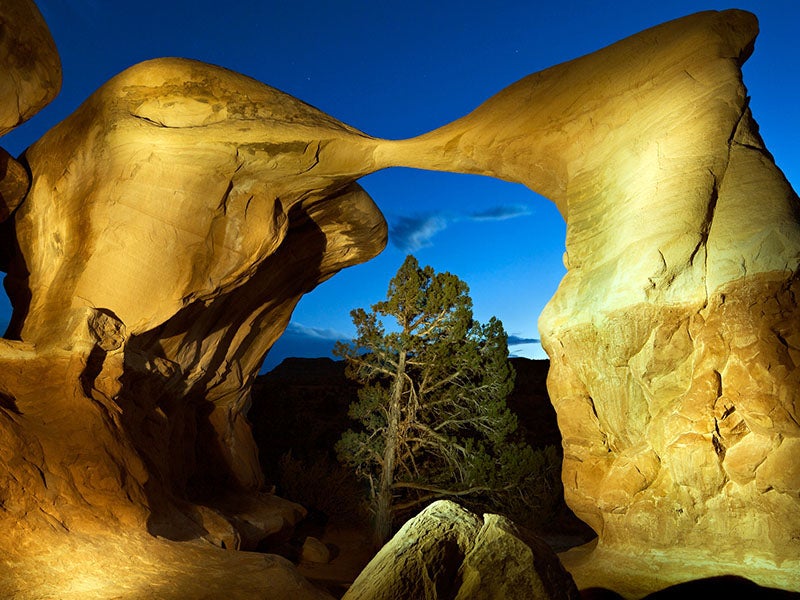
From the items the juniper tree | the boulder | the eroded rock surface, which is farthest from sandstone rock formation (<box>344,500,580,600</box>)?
the juniper tree

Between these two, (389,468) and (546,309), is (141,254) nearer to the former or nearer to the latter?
(546,309)

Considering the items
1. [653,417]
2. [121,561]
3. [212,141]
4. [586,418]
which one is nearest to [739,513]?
[653,417]

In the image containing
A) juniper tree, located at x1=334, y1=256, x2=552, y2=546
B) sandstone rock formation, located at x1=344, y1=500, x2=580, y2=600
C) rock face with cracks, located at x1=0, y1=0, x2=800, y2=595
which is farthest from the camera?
juniper tree, located at x1=334, y1=256, x2=552, y2=546

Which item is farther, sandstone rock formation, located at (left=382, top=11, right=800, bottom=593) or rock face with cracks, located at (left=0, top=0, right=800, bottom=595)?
rock face with cracks, located at (left=0, top=0, right=800, bottom=595)

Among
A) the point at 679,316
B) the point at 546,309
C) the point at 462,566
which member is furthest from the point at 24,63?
the point at 679,316

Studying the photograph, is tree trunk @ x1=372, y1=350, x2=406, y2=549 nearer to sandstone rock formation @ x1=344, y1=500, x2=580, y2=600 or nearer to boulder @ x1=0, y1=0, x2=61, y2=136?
boulder @ x1=0, y1=0, x2=61, y2=136

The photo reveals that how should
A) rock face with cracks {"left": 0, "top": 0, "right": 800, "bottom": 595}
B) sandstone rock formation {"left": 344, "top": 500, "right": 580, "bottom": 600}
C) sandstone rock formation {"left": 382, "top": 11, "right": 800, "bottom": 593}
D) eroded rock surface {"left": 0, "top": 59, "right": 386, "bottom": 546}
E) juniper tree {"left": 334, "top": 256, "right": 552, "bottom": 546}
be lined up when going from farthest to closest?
1. juniper tree {"left": 334, "top": 256, "right": 552, "bottom": 546}
2. eroded rock surface {"left": 0, "top": 59, "right": 386, "bottom": 546}
3. rock face with cracks {"left": 0, "top": 0, "right": 800, "bottom": 595}
4. sandstone rock formation {"left": 382, "top": 11, "right": 800, "bottom": 593}
5. sandstone rock formation {"left": 344, "top": 500, "right": 580, "bottom": 600}

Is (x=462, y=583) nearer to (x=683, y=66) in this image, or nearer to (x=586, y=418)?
(x=586, y=418)

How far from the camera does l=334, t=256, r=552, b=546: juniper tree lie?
12.0 metres

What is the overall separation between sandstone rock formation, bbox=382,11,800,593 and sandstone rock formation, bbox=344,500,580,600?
157 cm

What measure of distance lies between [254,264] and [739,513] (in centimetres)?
660

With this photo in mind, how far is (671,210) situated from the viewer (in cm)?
472

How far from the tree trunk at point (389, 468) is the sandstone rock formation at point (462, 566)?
28.8 ft

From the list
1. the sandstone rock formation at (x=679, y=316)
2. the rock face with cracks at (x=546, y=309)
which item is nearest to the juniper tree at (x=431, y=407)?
the rock face with cracks at (x=546, y=309)
